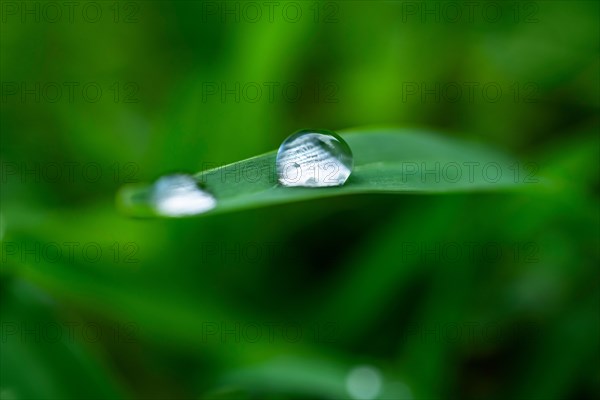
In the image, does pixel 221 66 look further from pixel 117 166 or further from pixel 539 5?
pixel 539 5

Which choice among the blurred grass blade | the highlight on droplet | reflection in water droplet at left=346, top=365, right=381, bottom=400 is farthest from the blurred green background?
the highlight on droplet

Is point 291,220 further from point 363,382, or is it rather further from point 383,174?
point 383,174

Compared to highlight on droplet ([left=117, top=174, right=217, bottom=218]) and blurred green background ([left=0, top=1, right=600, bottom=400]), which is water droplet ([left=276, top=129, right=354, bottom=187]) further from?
blurred green background ([left=0, top=1, right=600, bottom=400])

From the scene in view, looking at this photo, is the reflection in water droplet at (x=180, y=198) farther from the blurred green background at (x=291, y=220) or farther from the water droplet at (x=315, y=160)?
the blurred green background at (x=291, y=220)

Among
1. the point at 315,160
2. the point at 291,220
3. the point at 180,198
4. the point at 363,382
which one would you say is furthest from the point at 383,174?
the point at 291,220

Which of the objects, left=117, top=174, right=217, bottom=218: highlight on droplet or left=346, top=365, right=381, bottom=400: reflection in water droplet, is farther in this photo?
left=346, top=365, right=381, bottom=400: reflection in water droplet
